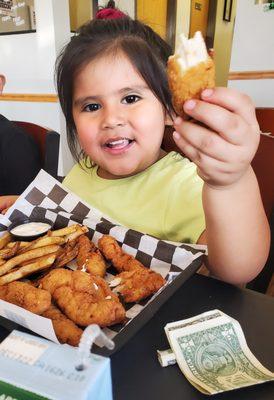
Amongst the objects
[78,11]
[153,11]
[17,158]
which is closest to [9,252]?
[17,158]

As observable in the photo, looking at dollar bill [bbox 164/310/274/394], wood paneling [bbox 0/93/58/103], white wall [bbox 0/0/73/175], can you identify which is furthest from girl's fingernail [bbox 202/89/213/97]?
wood paneling [bbox 0/93/58/103]

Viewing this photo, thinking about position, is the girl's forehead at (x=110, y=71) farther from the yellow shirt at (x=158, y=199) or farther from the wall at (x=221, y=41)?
the wall at (x=221, y=41)

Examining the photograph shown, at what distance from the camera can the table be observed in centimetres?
52

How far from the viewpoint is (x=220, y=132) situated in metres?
0.54

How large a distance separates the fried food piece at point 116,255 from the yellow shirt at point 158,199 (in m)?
0.24

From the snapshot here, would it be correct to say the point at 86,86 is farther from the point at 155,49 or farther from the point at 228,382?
the point at 228,382

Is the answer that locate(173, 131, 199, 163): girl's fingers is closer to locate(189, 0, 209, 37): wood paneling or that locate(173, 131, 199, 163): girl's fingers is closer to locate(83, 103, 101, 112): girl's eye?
locate(83, 103, 101, 112): girl's eye

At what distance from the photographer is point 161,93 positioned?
1135 millimetres

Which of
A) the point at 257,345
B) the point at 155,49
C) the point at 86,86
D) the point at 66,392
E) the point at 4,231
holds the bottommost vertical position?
the point at 4,231

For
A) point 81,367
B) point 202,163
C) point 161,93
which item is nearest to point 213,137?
point 202,163

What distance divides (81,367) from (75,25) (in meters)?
5.47

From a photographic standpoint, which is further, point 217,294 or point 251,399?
point 217,294

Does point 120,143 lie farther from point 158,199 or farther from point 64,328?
point 64,328

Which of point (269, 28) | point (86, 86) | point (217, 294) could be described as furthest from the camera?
point (269, 28)
